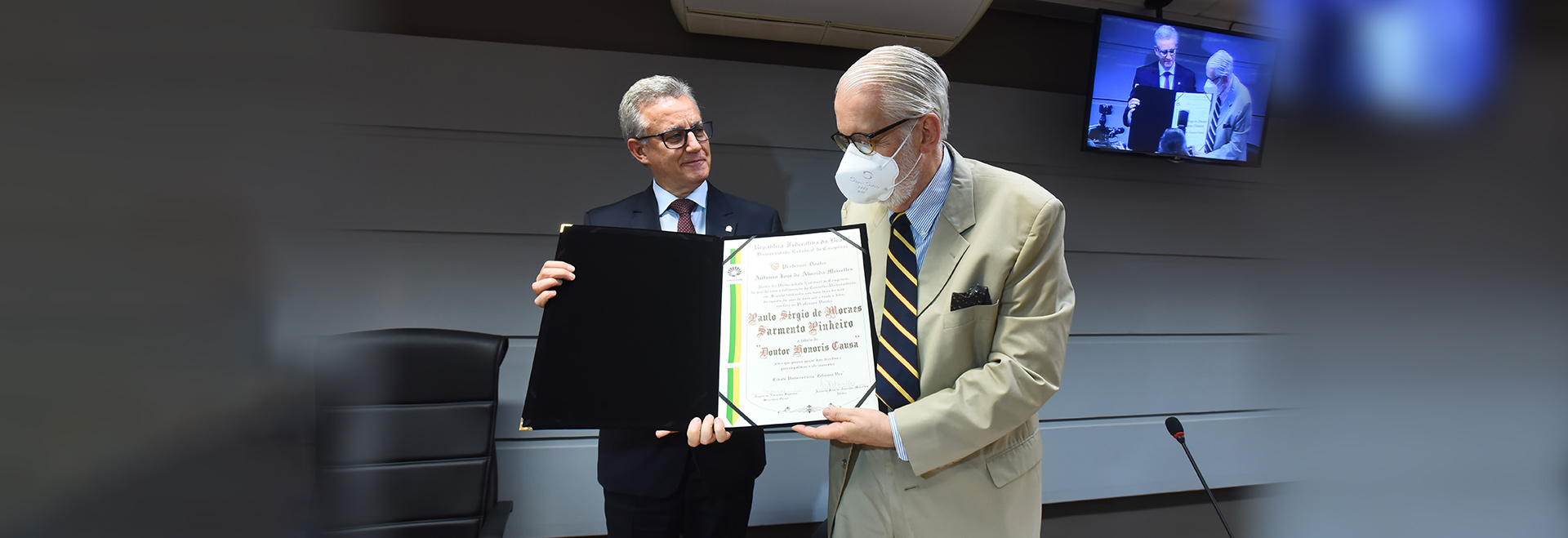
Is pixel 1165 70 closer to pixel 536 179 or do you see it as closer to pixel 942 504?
pixel 942 504

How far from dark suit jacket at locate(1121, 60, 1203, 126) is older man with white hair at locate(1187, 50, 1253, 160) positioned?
4 centimetres

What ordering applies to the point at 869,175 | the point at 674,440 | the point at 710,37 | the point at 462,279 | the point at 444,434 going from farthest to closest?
1. the point at 710,37
2. the point at 462,279
3. the point at 444,434
4. the point at 674,440
5. the point at 869,175

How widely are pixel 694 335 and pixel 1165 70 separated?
1.84 m

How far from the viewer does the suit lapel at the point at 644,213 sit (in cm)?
164

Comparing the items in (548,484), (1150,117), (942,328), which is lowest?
(548,484)

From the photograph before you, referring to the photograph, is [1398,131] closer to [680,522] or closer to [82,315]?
[82,315]

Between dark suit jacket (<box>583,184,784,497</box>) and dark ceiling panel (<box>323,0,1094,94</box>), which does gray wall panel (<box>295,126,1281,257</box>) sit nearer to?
dark ceiling panel (<box>323,0,1094,94</box>)

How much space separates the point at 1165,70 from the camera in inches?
91.7

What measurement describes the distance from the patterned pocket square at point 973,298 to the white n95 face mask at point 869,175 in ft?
0.72

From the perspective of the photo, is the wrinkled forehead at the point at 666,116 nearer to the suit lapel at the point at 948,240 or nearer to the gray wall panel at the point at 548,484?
the suit lapel at the point at 948,240

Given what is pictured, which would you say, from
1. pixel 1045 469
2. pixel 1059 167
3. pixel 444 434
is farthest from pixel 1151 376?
pixel 444 434

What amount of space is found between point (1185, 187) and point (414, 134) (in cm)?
242

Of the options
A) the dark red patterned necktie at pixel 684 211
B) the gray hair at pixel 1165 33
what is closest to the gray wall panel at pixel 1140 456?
the gray hair at pixel 1165 33

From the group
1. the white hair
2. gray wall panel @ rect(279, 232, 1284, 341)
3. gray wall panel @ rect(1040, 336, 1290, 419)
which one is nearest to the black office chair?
gray wall panel @ rect(279, 232, 1284, 341)
